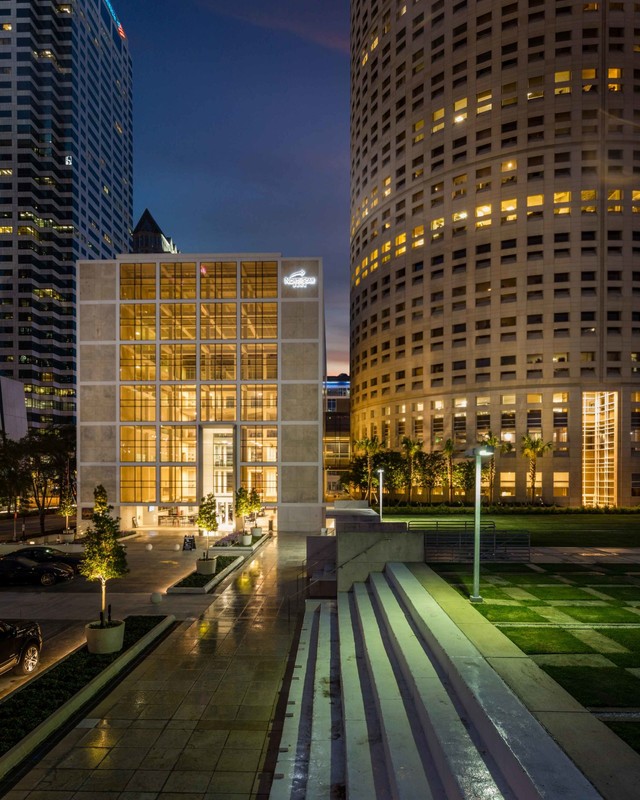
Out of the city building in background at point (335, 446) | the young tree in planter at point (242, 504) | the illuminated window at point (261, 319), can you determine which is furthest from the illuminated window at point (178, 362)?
the city building in background at point (335, 446)

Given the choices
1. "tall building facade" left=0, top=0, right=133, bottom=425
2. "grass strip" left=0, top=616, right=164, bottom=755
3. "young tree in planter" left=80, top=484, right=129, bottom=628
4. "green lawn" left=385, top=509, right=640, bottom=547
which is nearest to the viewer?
"grass strip" left=0, top=616, right=164, bottom=755

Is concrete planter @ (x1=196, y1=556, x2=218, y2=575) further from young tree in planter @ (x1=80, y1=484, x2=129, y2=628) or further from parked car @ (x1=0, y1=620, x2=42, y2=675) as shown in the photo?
parked car @ (x1=0, y1=620, x2=42, y2=675)

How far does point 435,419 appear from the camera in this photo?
7825 centimetres

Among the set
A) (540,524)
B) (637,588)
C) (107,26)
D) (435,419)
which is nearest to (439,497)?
(435,419)

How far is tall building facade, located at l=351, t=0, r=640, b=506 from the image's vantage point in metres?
68.7

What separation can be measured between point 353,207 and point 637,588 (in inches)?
3852

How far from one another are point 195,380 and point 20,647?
126 feet

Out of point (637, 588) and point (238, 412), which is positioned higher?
point (238, 412)

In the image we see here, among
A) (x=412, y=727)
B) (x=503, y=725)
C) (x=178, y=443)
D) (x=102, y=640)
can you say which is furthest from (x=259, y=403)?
(x=503, y=725)

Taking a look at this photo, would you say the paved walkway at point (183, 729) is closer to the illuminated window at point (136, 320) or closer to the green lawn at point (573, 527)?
the green lawn at point (573, 527)

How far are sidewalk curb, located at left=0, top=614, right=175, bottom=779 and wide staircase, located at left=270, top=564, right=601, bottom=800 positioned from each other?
487cm

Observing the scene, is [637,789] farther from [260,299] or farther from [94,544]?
[260,299]

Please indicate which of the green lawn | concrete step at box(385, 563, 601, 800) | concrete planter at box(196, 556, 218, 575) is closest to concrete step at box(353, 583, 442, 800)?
concrete step at box(385, 563, 601, 800)

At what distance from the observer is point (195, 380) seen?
50250 mm
